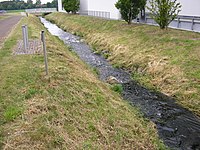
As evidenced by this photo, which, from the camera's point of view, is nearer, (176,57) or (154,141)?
(154,141)

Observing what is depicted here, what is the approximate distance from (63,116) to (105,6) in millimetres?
32345

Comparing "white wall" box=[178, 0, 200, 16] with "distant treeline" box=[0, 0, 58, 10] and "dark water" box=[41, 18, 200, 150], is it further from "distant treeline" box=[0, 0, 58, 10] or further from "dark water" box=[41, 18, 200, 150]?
"distant treeline" box=[0, 0, 58, 10]

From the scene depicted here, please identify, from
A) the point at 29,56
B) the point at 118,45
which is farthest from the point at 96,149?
the point at 118,45

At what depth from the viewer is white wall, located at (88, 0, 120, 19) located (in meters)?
32.1

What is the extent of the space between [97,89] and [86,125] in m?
2.83

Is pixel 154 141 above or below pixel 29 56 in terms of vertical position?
below

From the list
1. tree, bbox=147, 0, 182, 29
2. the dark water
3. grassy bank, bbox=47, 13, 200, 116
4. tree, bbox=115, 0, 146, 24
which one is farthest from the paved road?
tree, bbox=147, 0, 182, 29

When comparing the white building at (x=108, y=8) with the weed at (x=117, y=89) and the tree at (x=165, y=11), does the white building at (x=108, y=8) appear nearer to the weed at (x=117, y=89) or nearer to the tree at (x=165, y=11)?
the tree at (x=165, y=11)

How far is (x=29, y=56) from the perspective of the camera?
465 inches

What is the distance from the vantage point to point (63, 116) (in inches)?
257

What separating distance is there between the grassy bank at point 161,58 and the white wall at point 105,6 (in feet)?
35.7

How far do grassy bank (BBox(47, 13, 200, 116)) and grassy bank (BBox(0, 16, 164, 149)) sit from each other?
2.79m

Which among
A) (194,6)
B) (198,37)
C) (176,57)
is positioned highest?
(194,6)

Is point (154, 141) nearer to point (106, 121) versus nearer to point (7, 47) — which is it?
point (106, 121)
